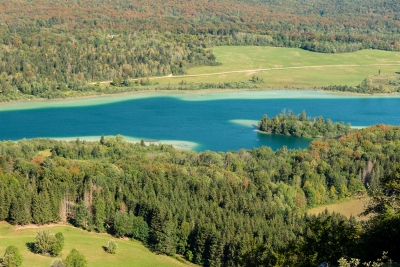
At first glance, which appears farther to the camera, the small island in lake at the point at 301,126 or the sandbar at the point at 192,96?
the sandbar at the point at 192,96

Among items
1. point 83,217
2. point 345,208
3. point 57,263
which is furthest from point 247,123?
point 57,263

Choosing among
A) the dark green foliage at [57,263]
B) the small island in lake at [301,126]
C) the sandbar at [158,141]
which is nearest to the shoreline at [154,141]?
the sandbar at [158,141]

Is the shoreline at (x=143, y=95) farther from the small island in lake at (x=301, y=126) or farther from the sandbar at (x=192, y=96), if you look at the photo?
the small island in lake at (x=301, y=126)

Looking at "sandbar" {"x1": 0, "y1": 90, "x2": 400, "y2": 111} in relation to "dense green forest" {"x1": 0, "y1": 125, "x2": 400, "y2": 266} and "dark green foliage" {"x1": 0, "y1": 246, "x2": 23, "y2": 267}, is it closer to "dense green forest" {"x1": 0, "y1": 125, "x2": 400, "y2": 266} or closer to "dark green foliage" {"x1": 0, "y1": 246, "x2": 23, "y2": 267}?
"dense green forest" {"x1": 0, "y1": 125, "x2": 400, "y2": 266}

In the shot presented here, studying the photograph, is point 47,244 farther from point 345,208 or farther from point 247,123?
point 247,123

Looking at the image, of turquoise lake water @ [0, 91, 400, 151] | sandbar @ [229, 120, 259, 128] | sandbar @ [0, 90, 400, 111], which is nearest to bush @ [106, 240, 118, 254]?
turquoise lake water @ [0, 91, 400, 151]

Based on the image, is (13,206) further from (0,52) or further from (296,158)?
(0,52)

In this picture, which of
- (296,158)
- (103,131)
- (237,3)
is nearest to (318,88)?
(103,131)
